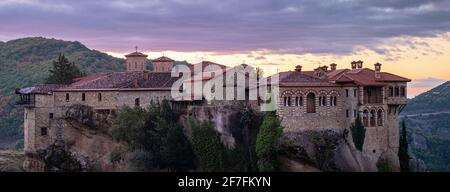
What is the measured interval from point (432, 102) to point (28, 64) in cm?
6715

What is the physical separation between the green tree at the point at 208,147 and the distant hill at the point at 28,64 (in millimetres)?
51740

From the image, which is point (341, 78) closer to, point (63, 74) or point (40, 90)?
point (40, 90)

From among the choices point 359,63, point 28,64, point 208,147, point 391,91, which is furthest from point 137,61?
point 28,64

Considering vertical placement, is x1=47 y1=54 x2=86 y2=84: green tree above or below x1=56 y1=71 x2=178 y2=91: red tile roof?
above

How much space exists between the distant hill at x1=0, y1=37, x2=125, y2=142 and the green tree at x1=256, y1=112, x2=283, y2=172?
57341 mm

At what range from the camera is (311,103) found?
178 ft

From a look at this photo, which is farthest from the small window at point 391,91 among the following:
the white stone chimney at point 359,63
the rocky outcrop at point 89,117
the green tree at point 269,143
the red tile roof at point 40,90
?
the red tile roof at point 40,90

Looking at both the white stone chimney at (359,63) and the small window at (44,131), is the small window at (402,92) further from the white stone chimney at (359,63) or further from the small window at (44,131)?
the small window at (44,131)

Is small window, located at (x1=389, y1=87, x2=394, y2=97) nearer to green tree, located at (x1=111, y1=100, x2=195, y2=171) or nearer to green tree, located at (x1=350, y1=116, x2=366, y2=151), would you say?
green tree, located at (x1=350, y1=116, x2=366, y2=151)

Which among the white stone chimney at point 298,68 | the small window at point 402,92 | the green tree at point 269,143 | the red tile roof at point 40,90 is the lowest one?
the green tree at point 269,143

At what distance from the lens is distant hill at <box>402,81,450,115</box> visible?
131 meters

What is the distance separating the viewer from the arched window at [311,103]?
54.2 metres

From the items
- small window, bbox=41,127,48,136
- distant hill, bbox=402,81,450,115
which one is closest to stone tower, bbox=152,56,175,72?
small window, bbox=41,127,48,136
